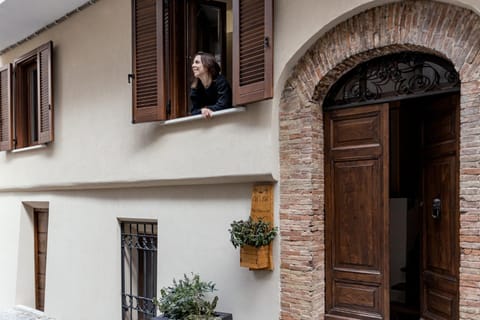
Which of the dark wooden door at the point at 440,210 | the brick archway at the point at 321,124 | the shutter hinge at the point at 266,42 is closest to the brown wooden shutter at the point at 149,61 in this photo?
the shutter hinge at the point at 266,42

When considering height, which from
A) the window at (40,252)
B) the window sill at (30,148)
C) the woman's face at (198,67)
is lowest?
the window at (40,252)

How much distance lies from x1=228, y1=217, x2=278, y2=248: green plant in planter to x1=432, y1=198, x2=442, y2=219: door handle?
4.73 ft

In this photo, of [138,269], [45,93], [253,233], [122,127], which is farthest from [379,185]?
[45,93]

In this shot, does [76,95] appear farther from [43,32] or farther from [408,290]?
[408,290]

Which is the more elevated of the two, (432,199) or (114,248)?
(432,199)

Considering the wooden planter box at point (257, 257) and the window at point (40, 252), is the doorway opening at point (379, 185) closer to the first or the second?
the wooden planter box at point (257, 257)

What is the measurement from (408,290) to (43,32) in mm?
6895

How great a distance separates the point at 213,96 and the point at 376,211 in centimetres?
218

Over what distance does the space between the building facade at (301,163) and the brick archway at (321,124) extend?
0.01m

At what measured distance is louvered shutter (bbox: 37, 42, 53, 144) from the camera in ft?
22.5

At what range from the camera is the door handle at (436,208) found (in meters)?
3.86

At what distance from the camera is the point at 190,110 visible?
5176mm

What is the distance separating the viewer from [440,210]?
3.85m

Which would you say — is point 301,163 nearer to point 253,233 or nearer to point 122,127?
point 253,233
